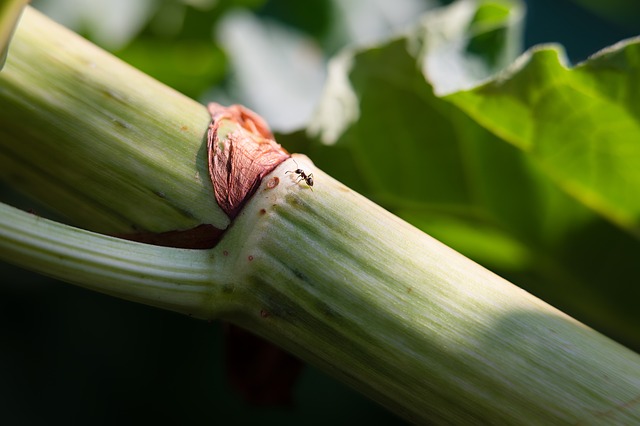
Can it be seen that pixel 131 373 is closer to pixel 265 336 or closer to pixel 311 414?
pixel 311 414

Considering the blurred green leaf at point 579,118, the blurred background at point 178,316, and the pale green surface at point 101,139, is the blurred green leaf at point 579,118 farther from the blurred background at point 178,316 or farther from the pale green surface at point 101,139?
the blurred background at point 178,316

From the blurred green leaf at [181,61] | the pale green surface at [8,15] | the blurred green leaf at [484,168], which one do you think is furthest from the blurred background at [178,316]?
the pale green surface at [8,15]

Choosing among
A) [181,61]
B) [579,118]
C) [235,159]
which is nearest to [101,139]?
[235,159]

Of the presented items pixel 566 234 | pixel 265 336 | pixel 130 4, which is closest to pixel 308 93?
pixel 130 4

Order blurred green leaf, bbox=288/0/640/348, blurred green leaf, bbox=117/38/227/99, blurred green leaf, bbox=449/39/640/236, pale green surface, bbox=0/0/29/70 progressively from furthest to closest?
1. blurred green leaf, bbox=117/38/227/99
2. blurred green leaf, bbox=288/0/640/348
3. blurred green leaf, bbox=449/39/640/236
4. pale green surface, bbox=0/0/29/70

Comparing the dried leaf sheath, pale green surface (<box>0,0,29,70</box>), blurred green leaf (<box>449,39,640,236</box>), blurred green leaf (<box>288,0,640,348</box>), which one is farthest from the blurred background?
pale green surface (<box>0,0,29,70</box>)

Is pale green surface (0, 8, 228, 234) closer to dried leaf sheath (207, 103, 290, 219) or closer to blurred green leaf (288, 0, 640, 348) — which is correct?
dried leaf sheath (207, 103, 290, 219)
